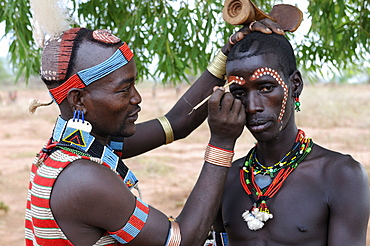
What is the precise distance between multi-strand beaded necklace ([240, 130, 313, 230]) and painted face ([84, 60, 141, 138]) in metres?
0.68

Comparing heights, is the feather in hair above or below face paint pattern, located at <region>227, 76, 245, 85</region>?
above

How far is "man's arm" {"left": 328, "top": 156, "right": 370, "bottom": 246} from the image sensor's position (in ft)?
6.31

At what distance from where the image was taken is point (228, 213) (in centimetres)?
233

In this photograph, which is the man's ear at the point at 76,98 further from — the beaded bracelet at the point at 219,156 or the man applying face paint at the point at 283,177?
the man applying face paint at the point at 283,177

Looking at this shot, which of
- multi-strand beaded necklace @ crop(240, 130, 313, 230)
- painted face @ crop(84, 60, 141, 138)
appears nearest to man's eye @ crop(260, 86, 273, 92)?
multi-strand beaded necklace @ crop(240, 130, 313, 230)

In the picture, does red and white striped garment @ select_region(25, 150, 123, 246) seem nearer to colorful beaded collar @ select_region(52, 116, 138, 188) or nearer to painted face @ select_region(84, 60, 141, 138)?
colorful beaded collar @ select_region(52, 116, 138, 188)

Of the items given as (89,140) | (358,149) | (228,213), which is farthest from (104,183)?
(358,149)

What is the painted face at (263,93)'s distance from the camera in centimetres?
208

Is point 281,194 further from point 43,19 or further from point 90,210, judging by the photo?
point 43,19

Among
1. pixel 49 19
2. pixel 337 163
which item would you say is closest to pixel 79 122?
pixel 49 19

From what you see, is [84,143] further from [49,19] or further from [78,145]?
[49,19]

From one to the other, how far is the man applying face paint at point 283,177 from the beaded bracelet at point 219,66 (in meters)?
0.20

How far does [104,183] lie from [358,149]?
36.2 ft

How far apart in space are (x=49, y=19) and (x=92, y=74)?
44 cm
